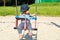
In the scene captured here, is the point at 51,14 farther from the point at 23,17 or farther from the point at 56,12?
the point at 23,17

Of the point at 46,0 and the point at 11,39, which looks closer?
the point at 11,39

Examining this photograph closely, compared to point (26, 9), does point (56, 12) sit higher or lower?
lower

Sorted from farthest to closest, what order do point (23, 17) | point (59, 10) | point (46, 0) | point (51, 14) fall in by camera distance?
point (46, 0)
point (59, 10)
point (51, 14)
point (23, 17)

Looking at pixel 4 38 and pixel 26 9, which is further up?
pixel 26 9

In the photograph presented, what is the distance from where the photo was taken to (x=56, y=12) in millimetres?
17453

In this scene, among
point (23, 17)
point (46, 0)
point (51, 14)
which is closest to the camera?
point (23, 17)

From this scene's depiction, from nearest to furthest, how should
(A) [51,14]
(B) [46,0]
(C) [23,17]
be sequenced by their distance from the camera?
(C) [23,17], (A) [51,14], (B) [46,0]

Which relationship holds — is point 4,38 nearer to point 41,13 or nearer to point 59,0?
point 41,13

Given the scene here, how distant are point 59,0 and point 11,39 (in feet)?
61.7

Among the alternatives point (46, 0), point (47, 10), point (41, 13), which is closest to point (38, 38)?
point (41, 13)

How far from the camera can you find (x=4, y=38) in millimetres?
7484

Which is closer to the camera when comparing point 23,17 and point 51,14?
point 23,17

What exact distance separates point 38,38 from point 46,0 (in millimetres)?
17850

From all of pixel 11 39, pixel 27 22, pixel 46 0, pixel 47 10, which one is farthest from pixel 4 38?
pixel 46 0
